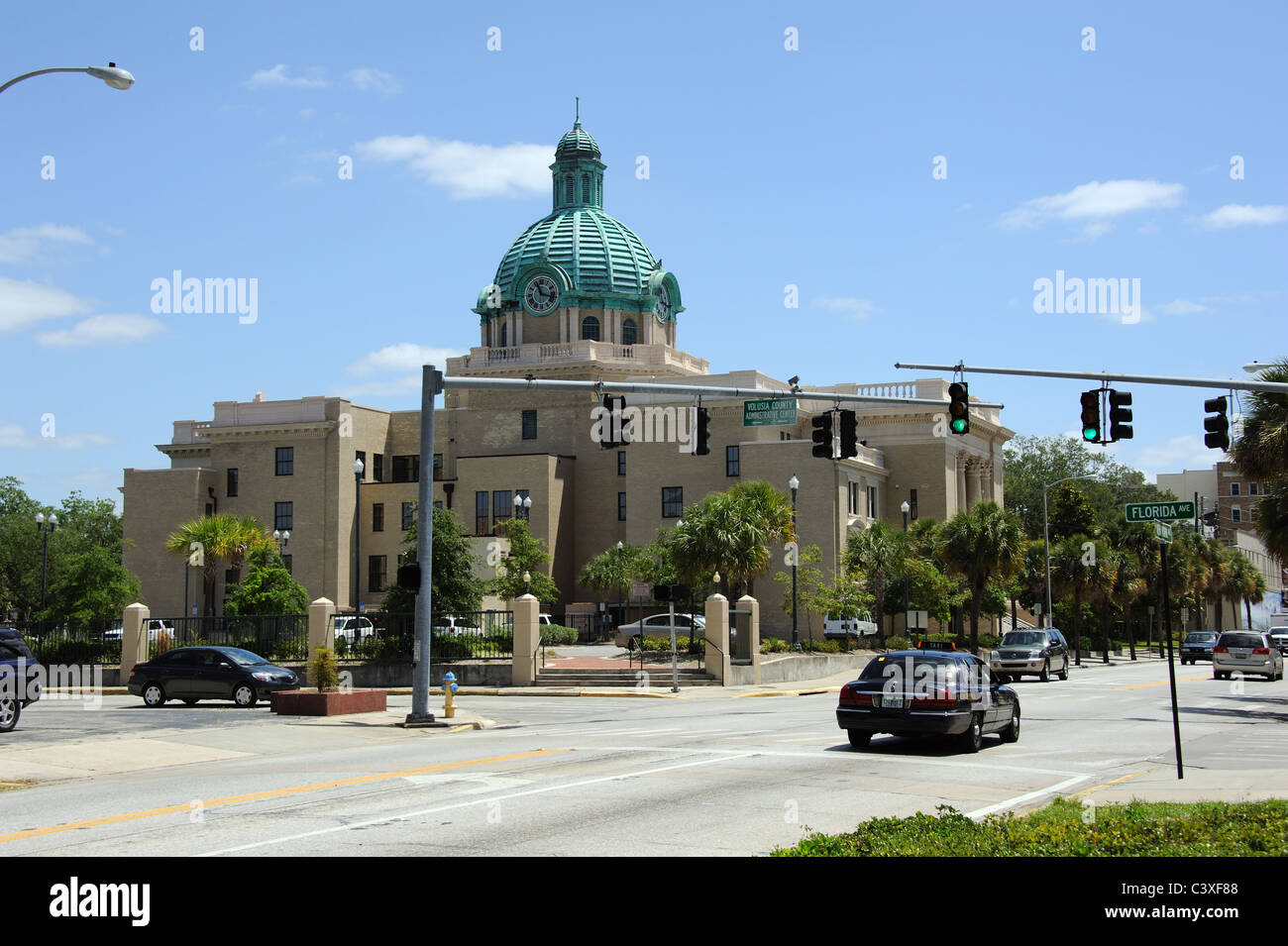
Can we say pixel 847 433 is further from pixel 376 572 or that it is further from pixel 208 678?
pixel 376 572

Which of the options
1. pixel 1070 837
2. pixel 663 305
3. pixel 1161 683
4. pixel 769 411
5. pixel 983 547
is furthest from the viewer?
pixel 663 305

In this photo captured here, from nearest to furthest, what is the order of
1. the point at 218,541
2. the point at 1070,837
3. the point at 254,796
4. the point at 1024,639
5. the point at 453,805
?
the point at 1070,837, the point at 453,805, the point at 254,796, the point at 1024,639, the point at 218,541

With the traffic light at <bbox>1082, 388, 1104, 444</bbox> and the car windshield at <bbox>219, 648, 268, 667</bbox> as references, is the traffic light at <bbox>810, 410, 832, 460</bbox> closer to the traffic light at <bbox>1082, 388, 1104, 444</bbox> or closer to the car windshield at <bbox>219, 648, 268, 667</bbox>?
the traffic light at <bbox>1082, 388, 1104, 444</bbox>

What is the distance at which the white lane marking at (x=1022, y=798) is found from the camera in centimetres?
1210

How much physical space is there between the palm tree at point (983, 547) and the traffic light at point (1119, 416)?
3184cm

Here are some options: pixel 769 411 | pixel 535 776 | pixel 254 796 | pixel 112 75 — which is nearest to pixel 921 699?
pixel 535 776

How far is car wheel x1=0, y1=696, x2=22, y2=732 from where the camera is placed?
22234 millimetres

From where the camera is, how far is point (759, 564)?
4488 cm

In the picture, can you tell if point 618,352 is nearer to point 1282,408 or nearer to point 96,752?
point 1282,408

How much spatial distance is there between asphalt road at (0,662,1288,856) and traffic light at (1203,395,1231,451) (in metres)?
4.99

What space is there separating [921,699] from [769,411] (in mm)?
7469

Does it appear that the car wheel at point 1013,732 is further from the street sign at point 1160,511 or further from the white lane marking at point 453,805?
the street sign at point 1160,511

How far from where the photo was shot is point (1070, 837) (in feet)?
28.5
